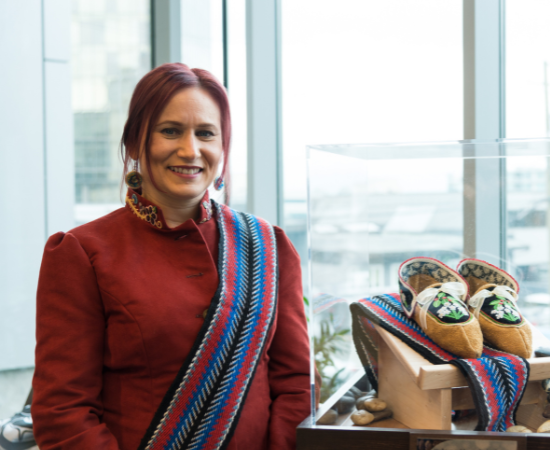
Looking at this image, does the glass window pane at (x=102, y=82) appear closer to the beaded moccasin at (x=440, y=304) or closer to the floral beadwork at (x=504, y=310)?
the beaded moccasin at (x=440, y=304)

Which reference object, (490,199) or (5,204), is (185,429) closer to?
(490,199)

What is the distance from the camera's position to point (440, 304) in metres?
0.88

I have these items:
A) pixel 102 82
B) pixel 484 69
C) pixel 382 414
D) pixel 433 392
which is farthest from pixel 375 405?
pixel 102 82

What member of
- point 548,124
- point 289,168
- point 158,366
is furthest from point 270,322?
point 289,168

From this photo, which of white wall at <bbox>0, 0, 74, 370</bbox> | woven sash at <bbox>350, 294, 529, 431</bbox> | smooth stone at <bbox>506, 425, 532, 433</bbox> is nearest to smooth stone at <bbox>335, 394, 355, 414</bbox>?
woven sash at <bbox>350, 294, 529, 431</bbox>

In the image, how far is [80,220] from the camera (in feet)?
8.96

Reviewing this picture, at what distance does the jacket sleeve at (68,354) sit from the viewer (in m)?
0.96

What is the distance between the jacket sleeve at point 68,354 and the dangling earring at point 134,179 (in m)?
0.18

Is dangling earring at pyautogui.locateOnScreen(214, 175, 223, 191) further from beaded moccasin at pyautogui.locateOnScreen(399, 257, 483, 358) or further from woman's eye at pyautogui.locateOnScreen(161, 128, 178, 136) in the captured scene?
beaded moccasin at pyautogui.locateOnScreen(399, 257, 483, 358)

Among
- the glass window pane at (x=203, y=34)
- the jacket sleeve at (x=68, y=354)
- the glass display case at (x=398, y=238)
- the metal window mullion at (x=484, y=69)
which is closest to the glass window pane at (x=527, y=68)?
the metal window mullion at (x=484, y=69)

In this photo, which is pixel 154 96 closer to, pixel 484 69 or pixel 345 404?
pixel 345 404

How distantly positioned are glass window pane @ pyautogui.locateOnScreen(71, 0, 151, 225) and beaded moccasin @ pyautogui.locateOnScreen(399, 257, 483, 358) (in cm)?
201

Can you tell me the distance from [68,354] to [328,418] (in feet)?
1.52

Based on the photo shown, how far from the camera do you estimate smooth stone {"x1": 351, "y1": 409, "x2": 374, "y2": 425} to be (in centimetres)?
90
